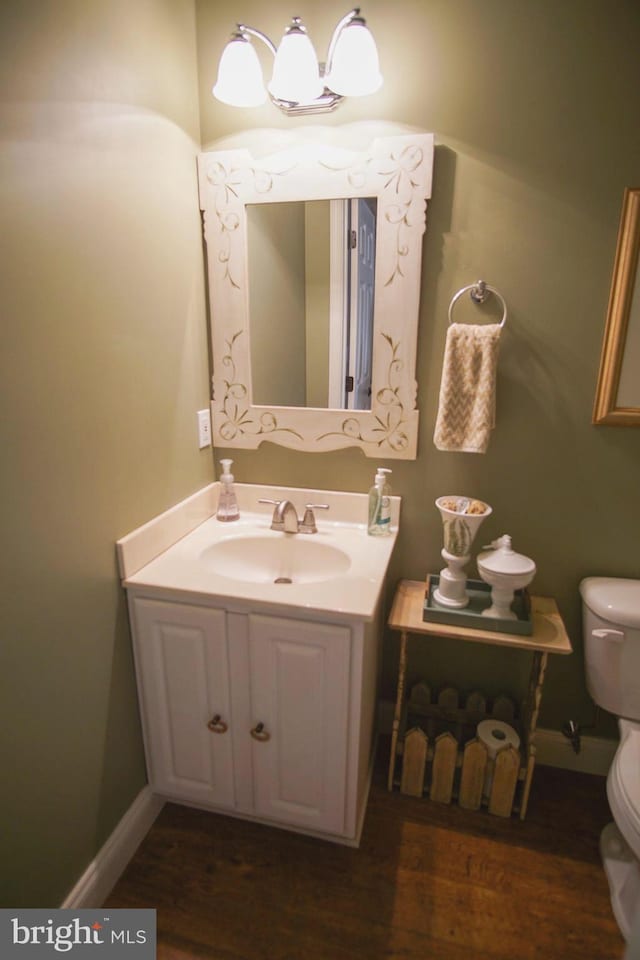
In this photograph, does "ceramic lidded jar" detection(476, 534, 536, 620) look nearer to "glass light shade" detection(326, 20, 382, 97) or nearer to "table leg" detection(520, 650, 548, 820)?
"table leg" detection(520, 650, 548, 820)

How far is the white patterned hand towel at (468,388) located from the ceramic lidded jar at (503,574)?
0.97 ft

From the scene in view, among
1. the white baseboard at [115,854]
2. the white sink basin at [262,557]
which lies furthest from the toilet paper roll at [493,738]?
the white baseboard at [115,854]

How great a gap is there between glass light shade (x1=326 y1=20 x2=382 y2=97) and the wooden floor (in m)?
2.03

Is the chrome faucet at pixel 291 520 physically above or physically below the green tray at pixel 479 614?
above

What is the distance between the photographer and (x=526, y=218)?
4.47 ft

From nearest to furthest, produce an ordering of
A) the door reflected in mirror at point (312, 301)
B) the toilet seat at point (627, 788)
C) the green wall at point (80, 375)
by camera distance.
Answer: the green wall at point (80, 375) < the toilet seat at point (627, 788) < the door reflected in mirror at point (312, 301)

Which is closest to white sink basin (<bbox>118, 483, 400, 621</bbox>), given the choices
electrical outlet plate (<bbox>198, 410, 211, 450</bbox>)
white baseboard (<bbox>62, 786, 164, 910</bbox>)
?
electrical outlet plate (<bbox>198, 410, 211, 450</bbox>)

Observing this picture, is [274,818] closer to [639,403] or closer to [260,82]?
[639,403]

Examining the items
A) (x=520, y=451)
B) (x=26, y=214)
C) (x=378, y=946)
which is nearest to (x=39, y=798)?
(x=378, y=946)

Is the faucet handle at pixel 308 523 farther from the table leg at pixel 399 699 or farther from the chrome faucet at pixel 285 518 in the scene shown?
the table leg at pixel 399 699

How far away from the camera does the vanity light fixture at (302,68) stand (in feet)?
4.01

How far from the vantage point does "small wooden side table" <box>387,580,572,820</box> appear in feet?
4.50

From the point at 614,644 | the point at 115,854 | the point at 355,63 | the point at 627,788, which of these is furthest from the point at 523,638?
the point at 355,63

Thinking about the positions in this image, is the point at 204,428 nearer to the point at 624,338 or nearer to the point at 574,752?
the point at 624,338
